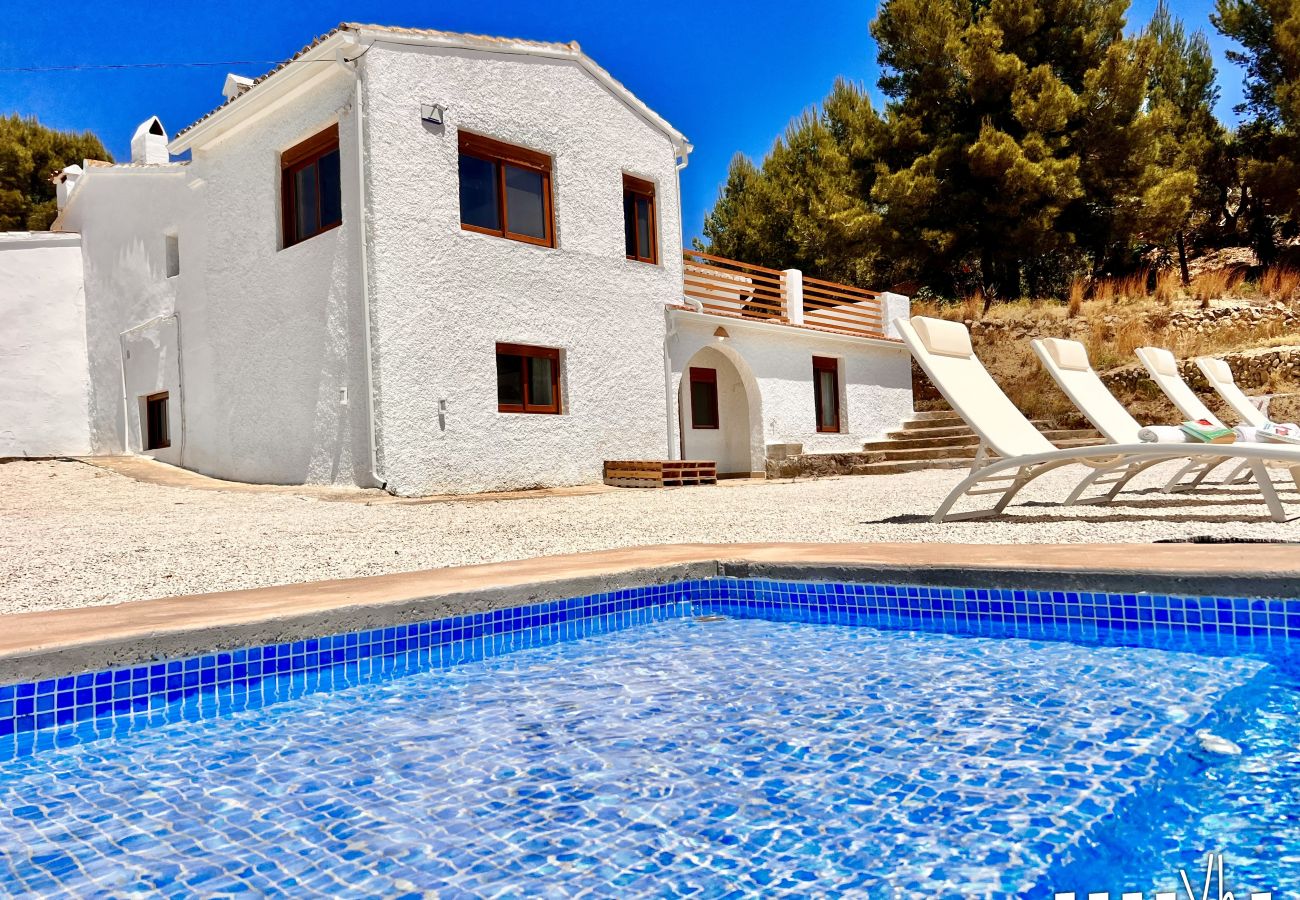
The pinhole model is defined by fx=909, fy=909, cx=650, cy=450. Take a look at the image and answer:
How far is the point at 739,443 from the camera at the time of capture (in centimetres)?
1748

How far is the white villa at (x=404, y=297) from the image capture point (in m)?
11.5

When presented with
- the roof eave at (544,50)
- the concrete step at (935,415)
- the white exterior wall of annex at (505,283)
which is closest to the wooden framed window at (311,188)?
the white exterior wall of annex at (505,283)

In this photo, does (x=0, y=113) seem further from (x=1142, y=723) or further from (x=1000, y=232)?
(x=1142, y=723)

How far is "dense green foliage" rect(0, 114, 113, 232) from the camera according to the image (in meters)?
26.0

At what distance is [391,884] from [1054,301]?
69.0 feet

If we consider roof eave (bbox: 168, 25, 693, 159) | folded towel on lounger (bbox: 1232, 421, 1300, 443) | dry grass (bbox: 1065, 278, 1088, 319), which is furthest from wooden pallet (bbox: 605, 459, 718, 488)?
dry grass (bbox: 1065, 278, 1088, 319)

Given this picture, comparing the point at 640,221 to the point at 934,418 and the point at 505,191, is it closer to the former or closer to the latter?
the point at 505,191

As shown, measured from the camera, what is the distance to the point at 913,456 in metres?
16.6

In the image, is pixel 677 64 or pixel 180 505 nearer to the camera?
pixel 180 505

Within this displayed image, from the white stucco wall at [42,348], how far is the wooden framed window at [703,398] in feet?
36.1

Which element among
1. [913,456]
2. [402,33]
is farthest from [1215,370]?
[402,33]

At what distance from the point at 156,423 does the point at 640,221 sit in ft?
29.4

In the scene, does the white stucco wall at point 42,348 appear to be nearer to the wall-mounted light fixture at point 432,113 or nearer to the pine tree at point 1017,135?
the wall-mounted light fixture at point 432,113

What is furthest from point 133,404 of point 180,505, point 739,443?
point 739,443
